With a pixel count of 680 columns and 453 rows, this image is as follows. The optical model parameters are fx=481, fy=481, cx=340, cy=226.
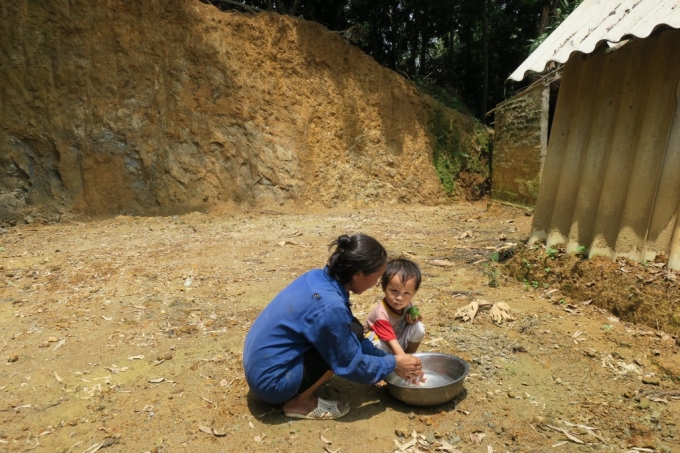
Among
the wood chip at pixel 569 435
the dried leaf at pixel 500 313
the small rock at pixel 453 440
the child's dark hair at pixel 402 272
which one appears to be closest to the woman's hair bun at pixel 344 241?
the child's dark hair at pixel 402 272

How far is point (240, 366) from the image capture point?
3.58m

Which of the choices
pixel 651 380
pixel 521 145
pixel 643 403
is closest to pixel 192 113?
pixel 521 145

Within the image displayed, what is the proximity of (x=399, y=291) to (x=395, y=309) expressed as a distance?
0.55 feet

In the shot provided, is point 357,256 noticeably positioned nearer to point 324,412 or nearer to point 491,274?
point 324,412

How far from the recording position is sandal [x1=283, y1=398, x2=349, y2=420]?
2.86 m

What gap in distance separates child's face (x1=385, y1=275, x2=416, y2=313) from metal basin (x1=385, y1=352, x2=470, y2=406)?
1.47 feet

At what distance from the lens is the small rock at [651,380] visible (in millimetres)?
3207

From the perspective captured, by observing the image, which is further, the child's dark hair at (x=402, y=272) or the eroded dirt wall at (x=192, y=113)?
the eroded dirt wall at (x=192, y=113)

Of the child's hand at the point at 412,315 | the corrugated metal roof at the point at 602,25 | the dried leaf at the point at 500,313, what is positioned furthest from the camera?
the dried leaf at the point at 500,313

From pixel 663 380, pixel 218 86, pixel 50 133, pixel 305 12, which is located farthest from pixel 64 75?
pixel 663 380

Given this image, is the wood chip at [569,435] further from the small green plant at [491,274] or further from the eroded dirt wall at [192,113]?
the eroded dirt wall at [192,113]

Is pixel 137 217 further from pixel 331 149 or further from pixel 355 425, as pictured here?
pixel 355 425

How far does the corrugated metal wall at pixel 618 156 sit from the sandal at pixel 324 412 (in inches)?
121

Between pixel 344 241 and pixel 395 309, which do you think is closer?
pixel 344 241
